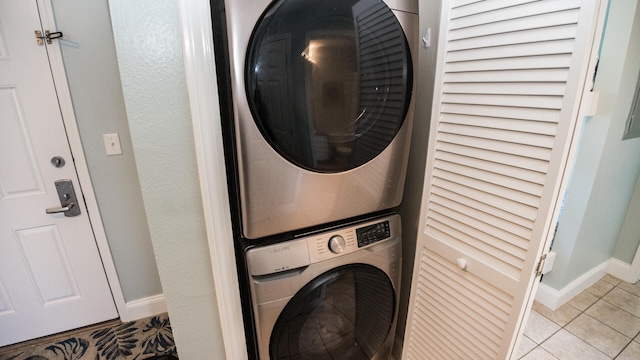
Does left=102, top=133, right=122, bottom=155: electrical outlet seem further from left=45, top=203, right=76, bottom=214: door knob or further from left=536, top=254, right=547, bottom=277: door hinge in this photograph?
left=536, top=254, right=547, bottom=277: door hinge

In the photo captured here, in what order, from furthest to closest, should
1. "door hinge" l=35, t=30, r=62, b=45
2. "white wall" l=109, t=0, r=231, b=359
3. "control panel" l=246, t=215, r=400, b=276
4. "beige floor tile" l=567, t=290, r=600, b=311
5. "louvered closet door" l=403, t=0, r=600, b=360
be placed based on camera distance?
"beige floor tile" l=567, t=290, r=600, b=311 < "door hinge" l=35, t=30, r=62, b=45 < "control panel" l=246, t=215, r=400, b=276 < "white wall" l=109, t=0, r=231, b=359 < "louvered closet door" l=403, t=0, r=600, b=360

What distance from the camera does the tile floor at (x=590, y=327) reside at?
1.62 m

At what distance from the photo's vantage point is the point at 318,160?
2.90ft

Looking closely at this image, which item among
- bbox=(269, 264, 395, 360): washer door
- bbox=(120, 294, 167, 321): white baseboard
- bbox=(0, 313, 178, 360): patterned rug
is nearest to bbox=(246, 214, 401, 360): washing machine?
bbox=(269, 264, 395, 360): washer door

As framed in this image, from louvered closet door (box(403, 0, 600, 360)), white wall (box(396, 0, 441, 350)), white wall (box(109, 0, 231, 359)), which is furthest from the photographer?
white wall (box(396, 0, 441, 350))

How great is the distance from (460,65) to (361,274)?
2.69ft

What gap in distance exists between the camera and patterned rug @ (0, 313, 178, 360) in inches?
62.0

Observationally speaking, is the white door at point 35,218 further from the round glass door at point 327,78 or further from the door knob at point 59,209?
the round glass door at point 327,78

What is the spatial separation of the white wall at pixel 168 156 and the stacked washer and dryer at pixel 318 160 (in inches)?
6.5

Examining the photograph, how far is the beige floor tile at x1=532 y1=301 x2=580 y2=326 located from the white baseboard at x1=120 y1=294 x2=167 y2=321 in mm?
2623

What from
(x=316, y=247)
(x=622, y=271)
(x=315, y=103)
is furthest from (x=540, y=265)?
(x=622, y=271)

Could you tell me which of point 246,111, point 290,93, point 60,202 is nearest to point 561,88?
point 290,93

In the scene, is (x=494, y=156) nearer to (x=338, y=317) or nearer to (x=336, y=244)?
(x=336, y=244)

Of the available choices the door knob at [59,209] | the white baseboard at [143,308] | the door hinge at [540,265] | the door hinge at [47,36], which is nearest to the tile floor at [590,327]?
the door hinge at [540,265]
